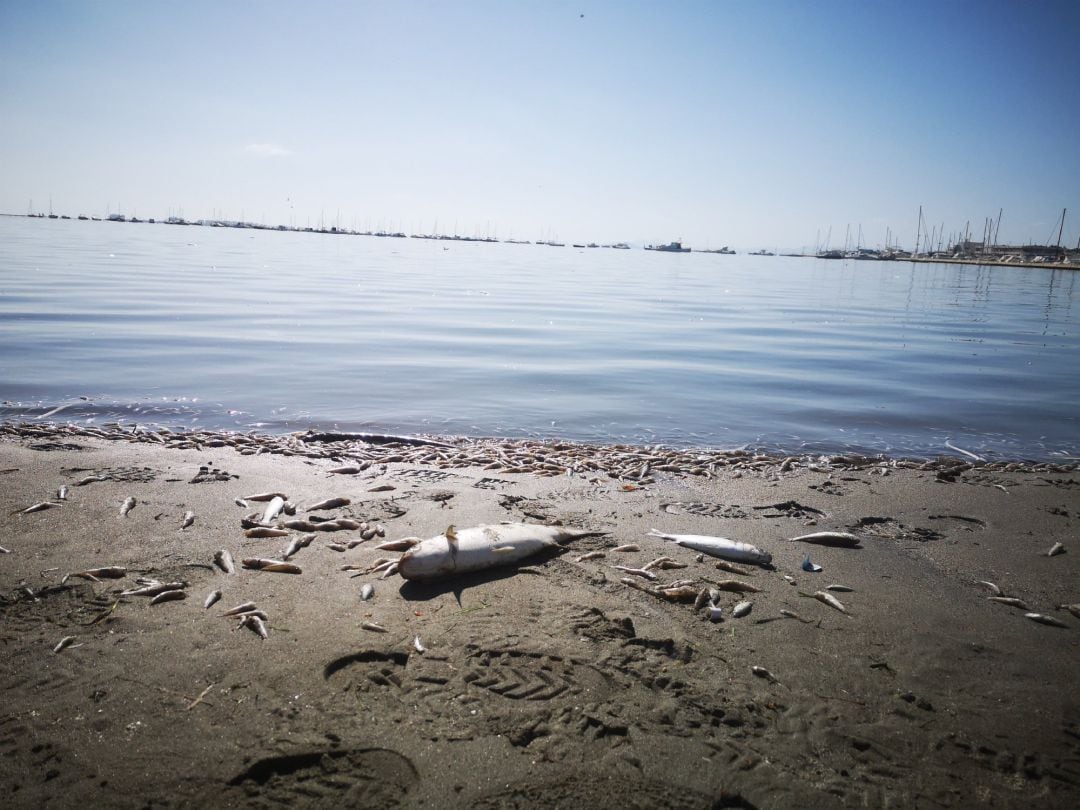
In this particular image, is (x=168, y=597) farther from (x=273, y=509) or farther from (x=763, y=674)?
(x=763, y=674)

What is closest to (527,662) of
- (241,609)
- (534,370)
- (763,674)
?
(763,674)

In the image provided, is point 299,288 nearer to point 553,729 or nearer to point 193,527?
point 193,527

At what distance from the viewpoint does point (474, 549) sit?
5.54m

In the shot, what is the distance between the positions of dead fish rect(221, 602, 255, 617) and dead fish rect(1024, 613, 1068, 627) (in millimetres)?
6536

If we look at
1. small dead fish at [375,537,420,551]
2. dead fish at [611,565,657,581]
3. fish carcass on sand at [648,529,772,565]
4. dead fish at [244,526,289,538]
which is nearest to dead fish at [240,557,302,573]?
dead fish at [244,526,289,538]

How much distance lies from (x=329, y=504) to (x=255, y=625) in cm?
257

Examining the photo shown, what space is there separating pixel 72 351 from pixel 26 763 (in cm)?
1746

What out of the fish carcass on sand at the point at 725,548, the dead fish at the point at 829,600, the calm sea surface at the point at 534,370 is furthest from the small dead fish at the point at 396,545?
the calm sea surface at the point at 534,370

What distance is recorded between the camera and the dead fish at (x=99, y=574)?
509 cm

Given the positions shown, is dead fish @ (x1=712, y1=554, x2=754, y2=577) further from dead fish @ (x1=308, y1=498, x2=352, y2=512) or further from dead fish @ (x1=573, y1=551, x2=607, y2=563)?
dead fish @ (x1=308, y1=498, x2=352, y2=512)

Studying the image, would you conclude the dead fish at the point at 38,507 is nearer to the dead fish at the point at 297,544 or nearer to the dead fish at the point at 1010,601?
the dead fish at the point at 297,544

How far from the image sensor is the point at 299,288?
1560 inches

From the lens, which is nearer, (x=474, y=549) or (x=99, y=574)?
(x=99, y=574)

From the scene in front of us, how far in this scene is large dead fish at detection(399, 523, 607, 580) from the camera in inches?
207
